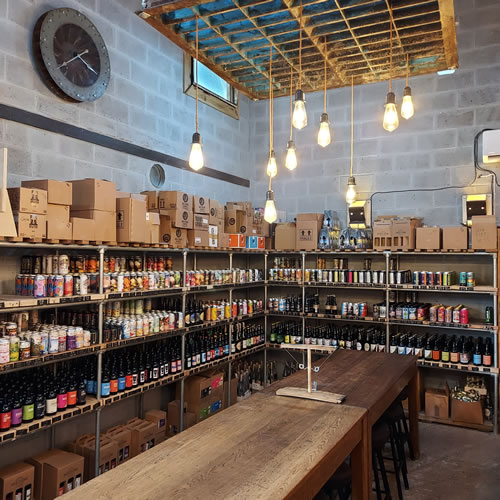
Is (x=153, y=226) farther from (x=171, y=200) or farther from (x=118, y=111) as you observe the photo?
(x=118, y=111)

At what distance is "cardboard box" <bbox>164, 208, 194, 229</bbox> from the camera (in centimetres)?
482

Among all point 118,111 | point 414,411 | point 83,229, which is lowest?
point 414,411

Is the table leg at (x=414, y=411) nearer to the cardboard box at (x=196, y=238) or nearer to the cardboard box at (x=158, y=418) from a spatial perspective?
the cardboard box at (x=158, y=418)

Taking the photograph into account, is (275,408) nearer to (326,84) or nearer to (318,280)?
(326,84)

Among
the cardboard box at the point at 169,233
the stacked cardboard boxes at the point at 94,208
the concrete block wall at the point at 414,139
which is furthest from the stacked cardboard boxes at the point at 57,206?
the concrete block wall at the point at 414,139

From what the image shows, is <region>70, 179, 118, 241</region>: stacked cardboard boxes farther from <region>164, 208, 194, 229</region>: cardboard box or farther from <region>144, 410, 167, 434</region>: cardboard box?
<region>144, 410, 167, 434</region>: cardboard box

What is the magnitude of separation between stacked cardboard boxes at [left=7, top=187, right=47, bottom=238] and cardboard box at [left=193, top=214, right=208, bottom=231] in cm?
188

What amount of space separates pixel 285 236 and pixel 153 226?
2.52 metres

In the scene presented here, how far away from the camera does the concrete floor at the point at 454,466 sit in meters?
3.76

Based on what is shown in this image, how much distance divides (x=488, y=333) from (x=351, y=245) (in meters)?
1.96

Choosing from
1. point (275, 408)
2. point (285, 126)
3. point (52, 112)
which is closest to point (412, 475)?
point (275, 408)

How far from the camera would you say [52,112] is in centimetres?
421

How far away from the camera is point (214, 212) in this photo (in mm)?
5508

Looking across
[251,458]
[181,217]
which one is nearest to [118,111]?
[181,217]
